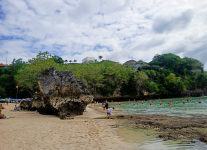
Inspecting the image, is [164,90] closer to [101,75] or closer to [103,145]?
[101,75]

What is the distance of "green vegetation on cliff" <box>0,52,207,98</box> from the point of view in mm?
37438

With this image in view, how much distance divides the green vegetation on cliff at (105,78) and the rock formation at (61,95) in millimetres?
21036

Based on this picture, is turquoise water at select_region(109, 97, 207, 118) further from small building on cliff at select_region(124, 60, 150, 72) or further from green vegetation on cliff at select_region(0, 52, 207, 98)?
small building on cliff at select_region(124, 60, 150, 72)

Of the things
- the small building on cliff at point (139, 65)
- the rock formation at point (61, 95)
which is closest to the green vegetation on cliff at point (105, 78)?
the small building on cliff at point (139, 65)

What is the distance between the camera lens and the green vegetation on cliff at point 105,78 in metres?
37.4

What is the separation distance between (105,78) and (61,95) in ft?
116

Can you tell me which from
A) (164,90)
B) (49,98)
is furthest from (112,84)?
(49,98)

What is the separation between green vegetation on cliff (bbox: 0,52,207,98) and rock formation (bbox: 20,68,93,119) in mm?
21036

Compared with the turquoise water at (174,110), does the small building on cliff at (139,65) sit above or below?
above

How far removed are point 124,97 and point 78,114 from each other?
37.3 meters

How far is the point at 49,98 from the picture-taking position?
13820 millimetres

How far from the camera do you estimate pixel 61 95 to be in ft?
45.9

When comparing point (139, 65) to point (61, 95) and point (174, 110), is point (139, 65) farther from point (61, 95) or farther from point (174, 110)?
point (61, 95)

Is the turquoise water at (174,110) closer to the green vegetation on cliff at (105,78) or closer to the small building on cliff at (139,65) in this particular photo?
the green vegetation on cliff at (105,78)
